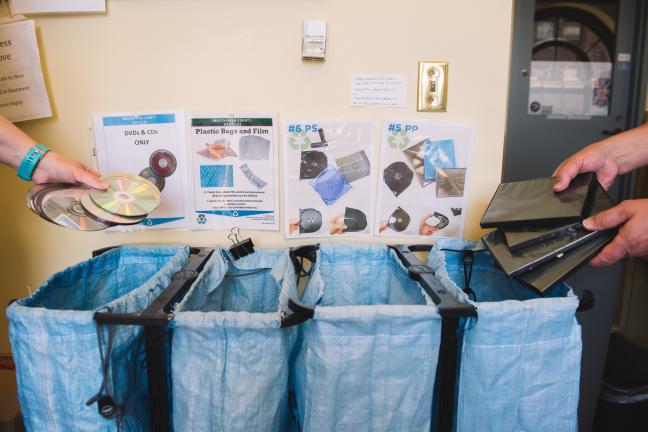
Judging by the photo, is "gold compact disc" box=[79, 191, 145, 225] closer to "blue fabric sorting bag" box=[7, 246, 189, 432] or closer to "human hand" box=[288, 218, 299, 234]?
"blue fabric sorting bag" box=[7, 246, 189, 432]

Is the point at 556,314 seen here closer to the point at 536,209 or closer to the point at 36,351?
the point at 536,209

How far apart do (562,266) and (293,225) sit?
681 millimetres

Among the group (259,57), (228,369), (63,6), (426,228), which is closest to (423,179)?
(426,228)

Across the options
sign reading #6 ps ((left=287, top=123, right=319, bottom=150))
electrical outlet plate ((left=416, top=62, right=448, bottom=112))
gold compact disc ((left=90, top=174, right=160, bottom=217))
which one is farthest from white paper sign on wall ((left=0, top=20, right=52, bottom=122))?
electrical outlet plate ((left=416, top=62, right=448, bottom=112))

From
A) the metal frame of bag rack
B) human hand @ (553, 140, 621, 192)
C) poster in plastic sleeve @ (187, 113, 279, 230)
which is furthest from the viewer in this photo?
poster in plastic sleeve @ (187, 113, 279, 230)

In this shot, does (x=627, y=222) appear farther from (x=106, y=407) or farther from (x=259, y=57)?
(x=106, y=407)

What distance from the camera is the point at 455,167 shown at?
39.1 inches

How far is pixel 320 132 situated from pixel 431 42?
402mm

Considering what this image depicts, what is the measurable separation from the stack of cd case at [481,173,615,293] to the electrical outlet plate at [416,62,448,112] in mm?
349

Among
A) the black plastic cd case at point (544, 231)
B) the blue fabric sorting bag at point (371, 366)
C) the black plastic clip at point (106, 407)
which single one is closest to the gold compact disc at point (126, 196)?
the black plastic clip at point (106, 407)

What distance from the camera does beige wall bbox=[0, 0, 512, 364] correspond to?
917 millimetres

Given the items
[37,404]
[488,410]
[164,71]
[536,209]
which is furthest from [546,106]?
[37,404]

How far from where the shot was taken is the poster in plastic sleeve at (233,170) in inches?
37.8

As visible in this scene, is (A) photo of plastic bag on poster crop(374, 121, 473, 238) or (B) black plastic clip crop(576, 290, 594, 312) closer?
(B) black plastic clip crop(576, 290, 594, 312)
